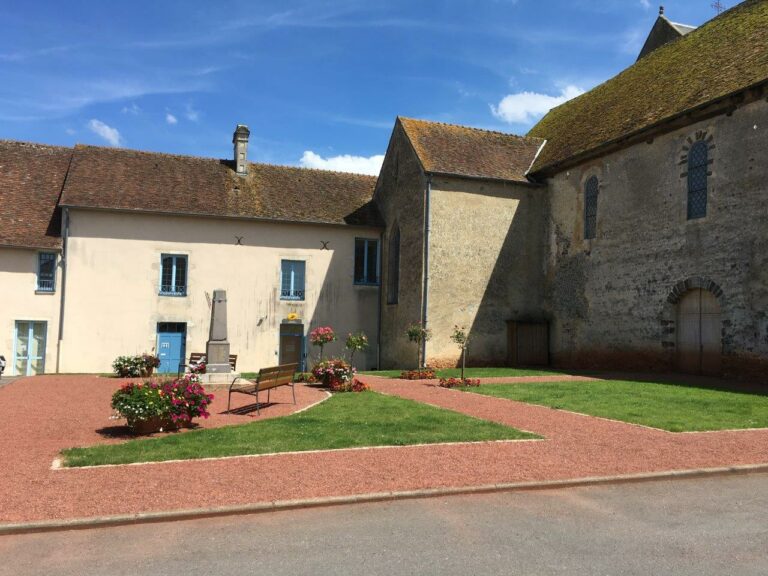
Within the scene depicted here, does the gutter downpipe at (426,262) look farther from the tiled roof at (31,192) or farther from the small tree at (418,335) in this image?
the tiled roof at (31,192)

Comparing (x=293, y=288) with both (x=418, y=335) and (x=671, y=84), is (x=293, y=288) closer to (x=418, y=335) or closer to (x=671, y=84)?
(x=418, y=335)

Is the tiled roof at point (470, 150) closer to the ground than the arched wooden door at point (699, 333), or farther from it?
farther from it

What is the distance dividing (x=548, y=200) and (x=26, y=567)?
877 inches

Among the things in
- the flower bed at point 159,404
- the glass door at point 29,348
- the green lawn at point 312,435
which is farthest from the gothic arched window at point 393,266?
the flower bed at point 159,404

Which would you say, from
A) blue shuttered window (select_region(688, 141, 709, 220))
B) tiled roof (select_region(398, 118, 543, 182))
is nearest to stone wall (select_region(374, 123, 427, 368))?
tiled roof (select_region(398, 118, 543, 182))

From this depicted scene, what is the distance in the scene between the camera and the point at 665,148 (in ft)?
60.8

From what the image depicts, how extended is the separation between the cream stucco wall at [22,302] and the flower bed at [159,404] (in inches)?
612

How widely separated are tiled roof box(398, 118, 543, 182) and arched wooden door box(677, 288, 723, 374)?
8.49 meters

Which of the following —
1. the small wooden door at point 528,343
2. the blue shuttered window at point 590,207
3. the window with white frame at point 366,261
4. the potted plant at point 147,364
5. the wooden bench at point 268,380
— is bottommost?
the potted plant at point 147,364

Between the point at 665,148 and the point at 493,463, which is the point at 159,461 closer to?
the point at 493,463

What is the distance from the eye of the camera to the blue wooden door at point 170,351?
2417 centimetres

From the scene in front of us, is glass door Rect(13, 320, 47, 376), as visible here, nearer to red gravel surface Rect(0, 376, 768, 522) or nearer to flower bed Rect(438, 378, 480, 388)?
red gravel surface Rect(0, 376, 768, 522)

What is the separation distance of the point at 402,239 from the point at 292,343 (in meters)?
6.34

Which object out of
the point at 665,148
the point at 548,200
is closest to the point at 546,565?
the point at 665,148
